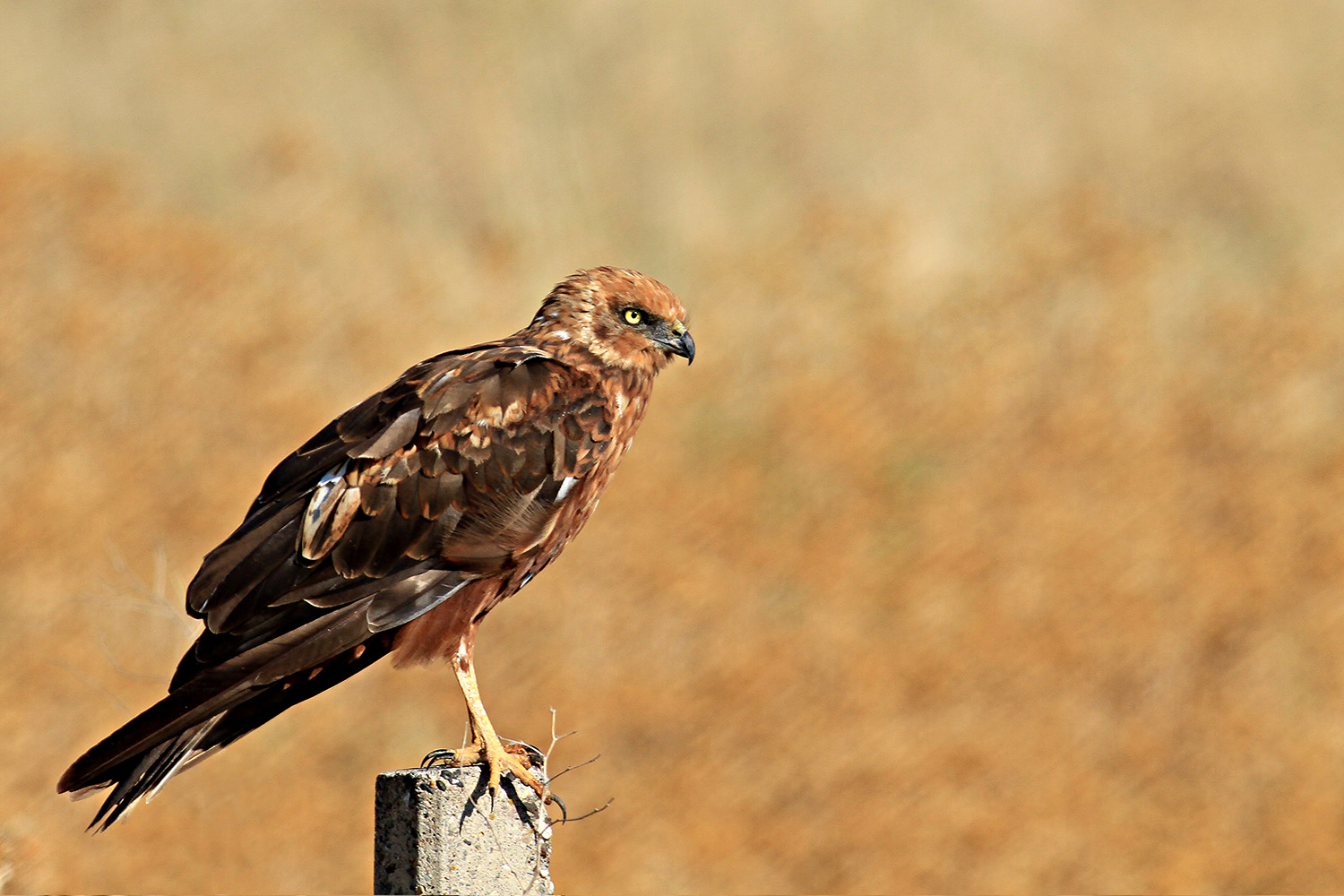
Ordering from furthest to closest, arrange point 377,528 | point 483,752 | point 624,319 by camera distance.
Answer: point 624,319 < point 377,528 < point 483,752

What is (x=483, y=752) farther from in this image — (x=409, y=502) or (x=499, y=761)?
(x=409, y=502)

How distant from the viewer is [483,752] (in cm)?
384

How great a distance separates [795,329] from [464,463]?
39.1ft

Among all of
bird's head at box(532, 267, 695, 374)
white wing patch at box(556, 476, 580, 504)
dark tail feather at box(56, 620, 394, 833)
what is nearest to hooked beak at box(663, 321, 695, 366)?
bird's head at box(532, 267, 695, 374)

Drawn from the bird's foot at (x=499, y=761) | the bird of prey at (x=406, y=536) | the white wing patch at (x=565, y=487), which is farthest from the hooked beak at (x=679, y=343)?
the bird's foot at (x=499, y=761)

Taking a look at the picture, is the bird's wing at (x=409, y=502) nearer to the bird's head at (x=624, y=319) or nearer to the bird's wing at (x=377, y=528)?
the bird's wing at (x=377, y=528)

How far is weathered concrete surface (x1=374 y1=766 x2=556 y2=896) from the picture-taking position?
3.56 meters

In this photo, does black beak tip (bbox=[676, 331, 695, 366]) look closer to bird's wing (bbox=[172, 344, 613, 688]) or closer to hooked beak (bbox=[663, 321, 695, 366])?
hooked beak (bbox=[663, 321, 695, 366])

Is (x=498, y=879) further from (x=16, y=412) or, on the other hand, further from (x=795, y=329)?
(x=795, y=329)

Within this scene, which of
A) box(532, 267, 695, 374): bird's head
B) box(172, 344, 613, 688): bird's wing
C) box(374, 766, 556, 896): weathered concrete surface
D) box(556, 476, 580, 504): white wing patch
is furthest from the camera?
box(532, 267, 695, 374): bird's head

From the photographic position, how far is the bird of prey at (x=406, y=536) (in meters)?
3.90

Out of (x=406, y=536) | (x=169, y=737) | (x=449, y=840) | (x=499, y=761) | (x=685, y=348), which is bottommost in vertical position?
(x=449, y=840)

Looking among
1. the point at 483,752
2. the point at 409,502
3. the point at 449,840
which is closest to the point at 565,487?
the point at 409,502

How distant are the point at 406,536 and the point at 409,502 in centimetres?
10
